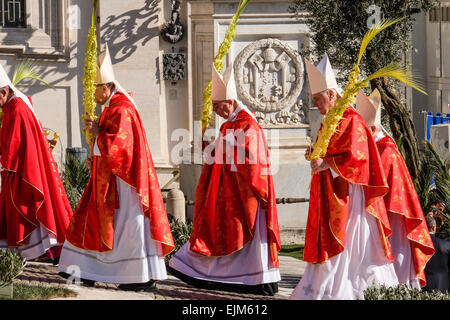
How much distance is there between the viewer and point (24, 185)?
11508mm

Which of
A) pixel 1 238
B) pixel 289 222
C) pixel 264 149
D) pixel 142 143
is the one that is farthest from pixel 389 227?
pixel 289 222

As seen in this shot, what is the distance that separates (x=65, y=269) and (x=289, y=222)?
16.5ft

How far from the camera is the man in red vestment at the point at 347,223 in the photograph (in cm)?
966

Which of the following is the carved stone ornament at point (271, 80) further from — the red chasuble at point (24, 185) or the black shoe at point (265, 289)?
the black shoe at point (265, 289)

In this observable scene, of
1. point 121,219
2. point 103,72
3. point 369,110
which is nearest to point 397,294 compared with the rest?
point 369,110

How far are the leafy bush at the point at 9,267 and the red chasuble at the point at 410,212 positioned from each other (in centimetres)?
319

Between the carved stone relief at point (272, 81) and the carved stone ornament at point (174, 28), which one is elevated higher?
the carved stone ornament at point (174, 28)

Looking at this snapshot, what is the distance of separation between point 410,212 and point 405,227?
14 cm

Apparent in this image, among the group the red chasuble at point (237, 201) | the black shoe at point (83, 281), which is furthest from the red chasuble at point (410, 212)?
the black shoe at point (83, 281)

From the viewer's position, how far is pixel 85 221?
10.7 m

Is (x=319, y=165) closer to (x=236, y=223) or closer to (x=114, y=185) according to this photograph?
(x=236, y=223)

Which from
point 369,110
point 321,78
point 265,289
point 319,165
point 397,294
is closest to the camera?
point 397,294

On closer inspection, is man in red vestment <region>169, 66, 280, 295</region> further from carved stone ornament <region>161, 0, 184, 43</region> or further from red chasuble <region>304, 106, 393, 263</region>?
carved stone ornament <region>161, 0, 184, 43</region>

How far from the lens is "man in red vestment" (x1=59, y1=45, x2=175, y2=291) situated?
10609 mm
